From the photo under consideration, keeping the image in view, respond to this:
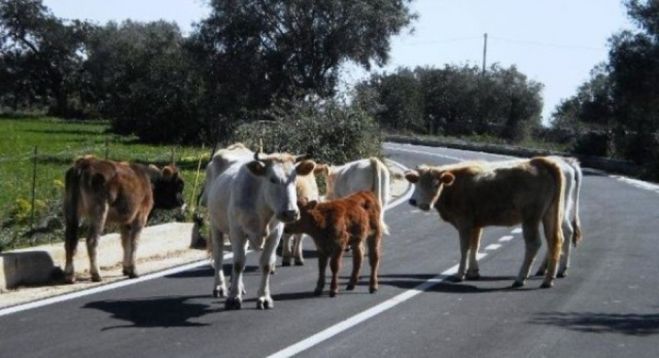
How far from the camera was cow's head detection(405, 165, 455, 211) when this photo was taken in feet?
50.8

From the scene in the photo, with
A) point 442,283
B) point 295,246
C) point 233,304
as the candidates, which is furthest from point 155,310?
point 295,246

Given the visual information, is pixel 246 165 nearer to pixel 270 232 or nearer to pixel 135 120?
pixel 270 232

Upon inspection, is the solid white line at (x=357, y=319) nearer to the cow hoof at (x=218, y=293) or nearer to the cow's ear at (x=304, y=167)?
the cow's ear at (x=304, y=167)

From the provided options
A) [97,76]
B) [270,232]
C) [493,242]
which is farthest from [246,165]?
[97,76]

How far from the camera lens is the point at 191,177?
2917cm

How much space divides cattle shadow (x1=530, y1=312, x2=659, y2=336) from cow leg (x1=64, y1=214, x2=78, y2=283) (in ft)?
18.6

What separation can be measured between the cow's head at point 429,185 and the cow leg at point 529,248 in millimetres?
1200

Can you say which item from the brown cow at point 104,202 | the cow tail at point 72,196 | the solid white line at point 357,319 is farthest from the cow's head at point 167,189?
the solid white line at point 357,319

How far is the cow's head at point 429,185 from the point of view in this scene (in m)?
15.5

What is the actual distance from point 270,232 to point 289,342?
243 centimetres

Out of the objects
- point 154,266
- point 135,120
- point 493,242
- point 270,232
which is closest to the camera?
point 270,232

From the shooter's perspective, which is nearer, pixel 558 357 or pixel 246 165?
pixel 558 357

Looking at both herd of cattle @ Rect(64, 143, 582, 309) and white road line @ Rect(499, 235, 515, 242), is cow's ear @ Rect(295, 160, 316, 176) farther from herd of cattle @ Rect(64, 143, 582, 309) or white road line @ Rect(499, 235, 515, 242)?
white road line @ Rect(499, 235, 515, 242)

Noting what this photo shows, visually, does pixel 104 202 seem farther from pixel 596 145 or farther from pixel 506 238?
pixel 596 145
